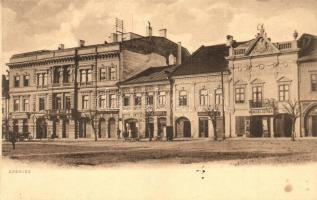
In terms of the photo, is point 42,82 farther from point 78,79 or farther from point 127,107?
point 127,107

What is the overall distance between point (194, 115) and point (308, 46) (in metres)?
2.76

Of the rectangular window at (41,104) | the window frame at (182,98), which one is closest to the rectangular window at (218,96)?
the window frame at (182,98)

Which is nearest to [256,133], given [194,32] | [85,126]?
[194,32]

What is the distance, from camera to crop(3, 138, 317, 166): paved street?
506 centimetres

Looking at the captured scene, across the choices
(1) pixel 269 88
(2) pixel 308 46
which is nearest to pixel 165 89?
(1) pixel 269 88

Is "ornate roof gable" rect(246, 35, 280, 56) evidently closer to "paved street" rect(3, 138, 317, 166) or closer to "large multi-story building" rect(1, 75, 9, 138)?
"paved street" rect(3, 138, 317, 166)

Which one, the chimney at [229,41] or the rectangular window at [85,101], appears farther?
the rectangular window at [85,101]

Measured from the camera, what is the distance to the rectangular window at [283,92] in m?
5.63

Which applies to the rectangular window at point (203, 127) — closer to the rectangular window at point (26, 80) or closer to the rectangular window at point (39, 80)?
the rectangular window at point (39, 80)

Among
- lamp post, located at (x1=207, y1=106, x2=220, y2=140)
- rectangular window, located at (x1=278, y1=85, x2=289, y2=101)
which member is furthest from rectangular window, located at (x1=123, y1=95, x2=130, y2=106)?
rectangular window, located at (x1=278, y1=85, x2=289, y2=101)

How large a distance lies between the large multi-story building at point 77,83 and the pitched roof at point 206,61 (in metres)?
0.40

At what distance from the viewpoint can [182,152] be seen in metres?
6.05

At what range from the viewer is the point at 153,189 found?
5.23 m

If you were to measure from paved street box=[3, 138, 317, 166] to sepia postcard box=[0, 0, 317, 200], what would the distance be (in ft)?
0.07
